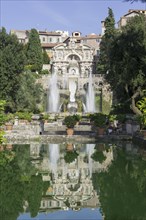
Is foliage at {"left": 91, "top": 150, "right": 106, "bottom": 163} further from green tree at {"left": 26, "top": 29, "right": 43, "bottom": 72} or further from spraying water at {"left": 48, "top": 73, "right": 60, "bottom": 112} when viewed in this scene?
green tree at {"left": 26, "top": 29, "right": 43, "bottom": 72}

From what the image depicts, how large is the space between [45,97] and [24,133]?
29230 millimetres

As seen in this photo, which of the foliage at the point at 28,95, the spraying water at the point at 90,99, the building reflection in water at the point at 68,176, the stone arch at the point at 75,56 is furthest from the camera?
the stone arch at the point at 75,56

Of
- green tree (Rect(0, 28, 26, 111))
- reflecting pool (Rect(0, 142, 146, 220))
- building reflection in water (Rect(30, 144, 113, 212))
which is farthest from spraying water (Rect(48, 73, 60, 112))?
reflecting pool (Rect(0, 142, 146, 220))

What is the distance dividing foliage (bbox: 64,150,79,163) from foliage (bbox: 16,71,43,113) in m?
23.6

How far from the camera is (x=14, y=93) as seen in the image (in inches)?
1647

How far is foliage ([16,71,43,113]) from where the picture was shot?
42719mm

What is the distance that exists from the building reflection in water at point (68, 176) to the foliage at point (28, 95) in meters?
22.4

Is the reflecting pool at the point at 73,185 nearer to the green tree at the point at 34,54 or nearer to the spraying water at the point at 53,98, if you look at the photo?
the spraying water at the point at 53,98

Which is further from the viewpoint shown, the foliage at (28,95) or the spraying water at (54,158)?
the foliage at (28,95)

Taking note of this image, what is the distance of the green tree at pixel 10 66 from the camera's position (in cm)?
3956

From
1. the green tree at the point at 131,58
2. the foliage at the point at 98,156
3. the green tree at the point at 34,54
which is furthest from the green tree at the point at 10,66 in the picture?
the green tree at the point at 34,54

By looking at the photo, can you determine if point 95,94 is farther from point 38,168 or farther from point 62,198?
point 62,198

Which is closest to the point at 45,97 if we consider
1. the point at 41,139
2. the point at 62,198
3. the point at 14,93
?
the point at 14,93

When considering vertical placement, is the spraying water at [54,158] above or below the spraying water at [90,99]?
below
